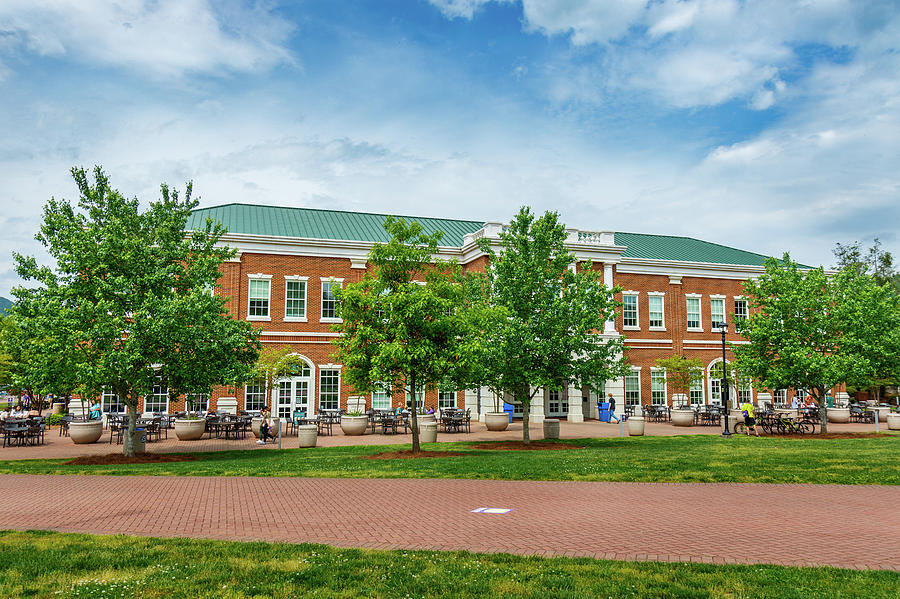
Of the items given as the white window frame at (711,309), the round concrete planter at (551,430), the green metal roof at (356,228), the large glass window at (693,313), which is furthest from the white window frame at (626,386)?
the round concrete planter at (551,430)

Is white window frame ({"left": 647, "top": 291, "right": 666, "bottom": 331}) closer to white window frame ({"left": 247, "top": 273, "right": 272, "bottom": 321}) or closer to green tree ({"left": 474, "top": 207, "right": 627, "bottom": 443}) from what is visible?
green tree ({"left": 474, "top": 207, "right": 627, "bottom": 443})

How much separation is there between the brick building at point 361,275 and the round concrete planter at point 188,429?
7305mm

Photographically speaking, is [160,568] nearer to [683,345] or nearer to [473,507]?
[473,507]

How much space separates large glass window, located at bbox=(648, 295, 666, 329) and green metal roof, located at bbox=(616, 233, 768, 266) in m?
3.12

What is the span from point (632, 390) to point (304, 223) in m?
23.0

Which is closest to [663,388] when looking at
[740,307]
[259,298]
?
[740,307]

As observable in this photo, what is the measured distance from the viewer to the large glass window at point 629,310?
4184 cm

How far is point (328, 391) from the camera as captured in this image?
36094 mm

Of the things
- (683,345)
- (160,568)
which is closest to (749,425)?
(683,345)

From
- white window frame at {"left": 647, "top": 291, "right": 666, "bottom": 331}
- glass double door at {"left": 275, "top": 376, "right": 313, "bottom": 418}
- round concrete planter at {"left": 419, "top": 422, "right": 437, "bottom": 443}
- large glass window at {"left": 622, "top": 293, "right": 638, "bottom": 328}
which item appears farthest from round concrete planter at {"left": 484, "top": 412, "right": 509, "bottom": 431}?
white window frame at {"left": 647, "top": 291, "right": 666, "bottom": 331}

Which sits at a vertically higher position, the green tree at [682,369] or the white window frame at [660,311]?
the white window frame at [660,311]

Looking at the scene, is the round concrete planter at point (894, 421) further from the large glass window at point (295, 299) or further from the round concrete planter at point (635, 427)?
the large glass window at point (295, 299)

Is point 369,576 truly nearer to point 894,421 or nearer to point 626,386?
point 894,421

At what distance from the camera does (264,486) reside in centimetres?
1393
